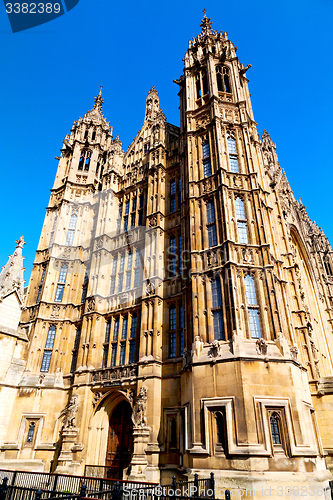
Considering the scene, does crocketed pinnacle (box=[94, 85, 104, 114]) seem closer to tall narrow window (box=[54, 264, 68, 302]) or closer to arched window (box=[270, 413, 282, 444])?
tall narrow window (box=[54, 264, 68, 302])

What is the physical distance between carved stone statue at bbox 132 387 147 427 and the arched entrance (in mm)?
2687

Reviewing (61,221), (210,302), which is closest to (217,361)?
(210,302)

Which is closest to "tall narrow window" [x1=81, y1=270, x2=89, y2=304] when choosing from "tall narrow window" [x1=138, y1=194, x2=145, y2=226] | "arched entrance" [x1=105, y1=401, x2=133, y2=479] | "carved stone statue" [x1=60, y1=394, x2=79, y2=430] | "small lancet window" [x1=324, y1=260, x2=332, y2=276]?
"tall narrow window" [x1=138, y1=194, x2=145, y2=226]

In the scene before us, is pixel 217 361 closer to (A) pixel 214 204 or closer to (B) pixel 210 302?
(B) pixel 210 302

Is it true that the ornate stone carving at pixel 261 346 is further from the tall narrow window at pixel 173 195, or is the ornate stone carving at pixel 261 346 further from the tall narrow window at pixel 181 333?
the tall narrow window at pixel 173 195

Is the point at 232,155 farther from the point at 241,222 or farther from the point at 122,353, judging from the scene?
the point at 122,353

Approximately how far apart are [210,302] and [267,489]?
8.92 metres

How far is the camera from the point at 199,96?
28984mm

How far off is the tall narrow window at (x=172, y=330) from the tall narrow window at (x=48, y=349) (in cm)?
A: 1142

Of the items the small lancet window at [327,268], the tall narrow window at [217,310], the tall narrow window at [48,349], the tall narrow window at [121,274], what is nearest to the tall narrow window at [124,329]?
the tall narrow window at [121,274]

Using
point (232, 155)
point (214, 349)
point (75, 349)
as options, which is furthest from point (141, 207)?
point (214, 349)

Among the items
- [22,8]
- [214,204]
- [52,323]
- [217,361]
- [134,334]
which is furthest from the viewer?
[52,323]

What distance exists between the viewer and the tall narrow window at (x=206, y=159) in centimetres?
2428

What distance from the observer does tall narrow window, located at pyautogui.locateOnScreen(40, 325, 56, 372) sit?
1075 inches
